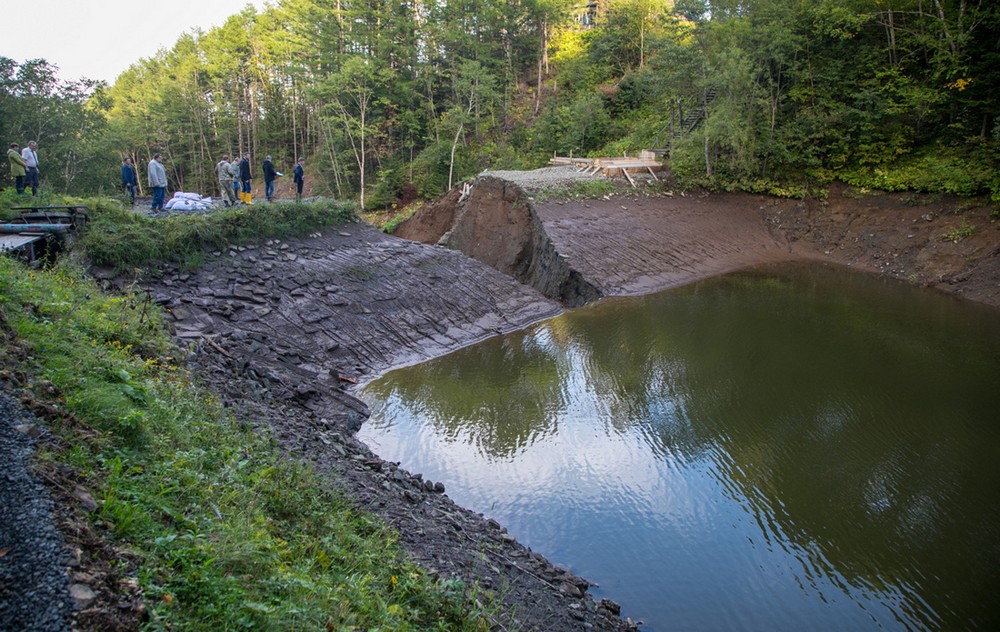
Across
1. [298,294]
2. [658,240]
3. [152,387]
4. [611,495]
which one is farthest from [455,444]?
[658,240]

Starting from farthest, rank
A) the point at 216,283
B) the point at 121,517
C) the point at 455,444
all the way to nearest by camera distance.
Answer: the point at 216,283
the point at 455,444
the point at 121,517

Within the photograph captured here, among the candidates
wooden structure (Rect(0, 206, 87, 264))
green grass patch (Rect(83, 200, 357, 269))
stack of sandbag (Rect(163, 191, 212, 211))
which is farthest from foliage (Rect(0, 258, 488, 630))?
stack of sandbag (Rect(163, 191, 212, 211))

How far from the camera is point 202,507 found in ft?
16.6

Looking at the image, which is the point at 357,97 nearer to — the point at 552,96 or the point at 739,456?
the point at 552,96

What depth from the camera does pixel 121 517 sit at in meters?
4.36

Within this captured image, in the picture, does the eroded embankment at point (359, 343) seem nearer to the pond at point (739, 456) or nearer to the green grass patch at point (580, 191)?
the pond at point (739, 456)

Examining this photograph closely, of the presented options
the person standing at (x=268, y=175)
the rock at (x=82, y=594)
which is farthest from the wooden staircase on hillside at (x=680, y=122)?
the rock at (x=82, y=594)

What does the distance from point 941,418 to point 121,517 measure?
12.8 metres

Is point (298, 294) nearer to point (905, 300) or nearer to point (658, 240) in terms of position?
point (658, 240)

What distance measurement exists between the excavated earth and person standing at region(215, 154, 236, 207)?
9.27 feet

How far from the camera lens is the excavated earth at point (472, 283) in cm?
749

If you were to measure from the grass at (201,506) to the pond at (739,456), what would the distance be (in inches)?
123

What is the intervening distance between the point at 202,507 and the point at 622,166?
2348 cm

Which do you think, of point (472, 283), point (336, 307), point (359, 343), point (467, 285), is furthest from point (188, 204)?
point (472, 283)
